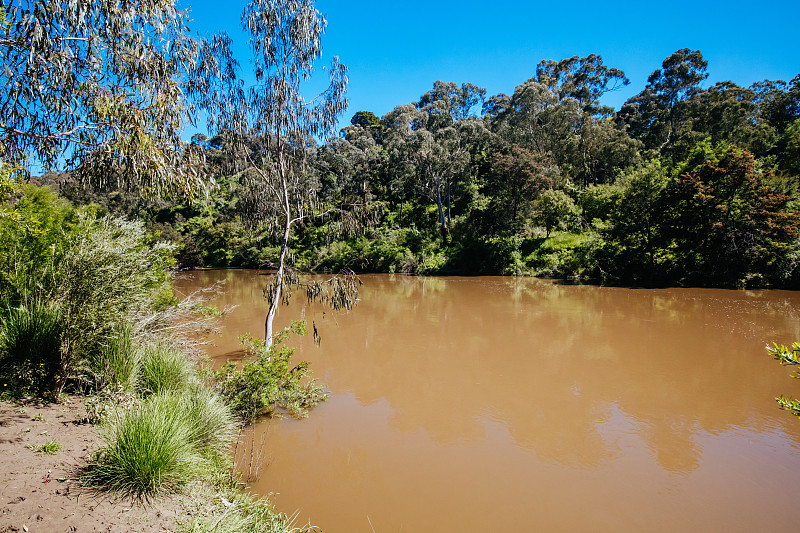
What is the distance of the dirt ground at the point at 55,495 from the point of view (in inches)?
102

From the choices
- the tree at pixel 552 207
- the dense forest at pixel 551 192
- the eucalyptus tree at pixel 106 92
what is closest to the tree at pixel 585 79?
the dense forest at pixel 551 192

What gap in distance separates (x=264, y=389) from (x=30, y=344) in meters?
2.69

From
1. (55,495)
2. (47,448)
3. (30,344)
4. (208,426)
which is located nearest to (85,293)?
(30,344)

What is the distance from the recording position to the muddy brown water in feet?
13.2

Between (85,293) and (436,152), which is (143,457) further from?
(436,152)

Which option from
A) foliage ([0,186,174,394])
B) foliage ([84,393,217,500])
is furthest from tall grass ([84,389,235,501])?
foliage ([0,186,174,394])

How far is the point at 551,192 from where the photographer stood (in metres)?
24.0

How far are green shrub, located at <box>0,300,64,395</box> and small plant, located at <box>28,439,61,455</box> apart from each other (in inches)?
50.0

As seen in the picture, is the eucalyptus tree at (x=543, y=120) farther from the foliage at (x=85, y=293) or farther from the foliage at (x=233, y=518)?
the foliage at (x=233, y=518)

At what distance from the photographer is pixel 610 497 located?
4219 mm

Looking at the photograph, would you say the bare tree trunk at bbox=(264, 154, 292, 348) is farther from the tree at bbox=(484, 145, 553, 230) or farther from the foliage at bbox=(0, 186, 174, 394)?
the tree at bbox=(484, 145, 553, 230)

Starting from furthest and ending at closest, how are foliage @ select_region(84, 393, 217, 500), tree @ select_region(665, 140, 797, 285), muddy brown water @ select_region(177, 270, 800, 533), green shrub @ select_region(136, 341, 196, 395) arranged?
tree @ select_region(665, 140, 797, 285) < green shrub @ select_region(136, 341, 196, 395) < muddy brown water @ select_region(177, 270, 800, 533) < foliage @ select_region(84, 393, 217, 500)

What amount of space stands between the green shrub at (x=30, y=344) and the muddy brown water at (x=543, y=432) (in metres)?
2.57

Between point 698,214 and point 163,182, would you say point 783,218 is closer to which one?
point 698,214
